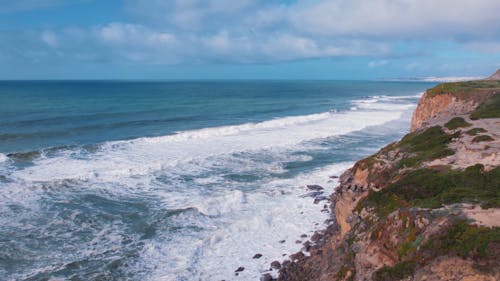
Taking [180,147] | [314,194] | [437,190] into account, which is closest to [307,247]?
[437,190]

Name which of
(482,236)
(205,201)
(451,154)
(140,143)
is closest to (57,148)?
(140,143)

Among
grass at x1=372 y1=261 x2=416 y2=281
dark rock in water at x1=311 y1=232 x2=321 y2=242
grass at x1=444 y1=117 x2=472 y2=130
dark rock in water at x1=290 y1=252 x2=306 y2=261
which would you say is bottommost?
dark rock in water at x1=290 y1=252 x2=306 y2=261

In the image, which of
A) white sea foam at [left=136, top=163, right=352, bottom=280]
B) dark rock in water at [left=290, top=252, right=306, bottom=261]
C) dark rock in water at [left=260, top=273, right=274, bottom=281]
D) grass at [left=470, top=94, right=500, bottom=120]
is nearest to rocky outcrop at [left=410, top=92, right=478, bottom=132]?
grass at [left=470, top=94, right=500, bottom=120]

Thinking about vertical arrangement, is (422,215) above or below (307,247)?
above

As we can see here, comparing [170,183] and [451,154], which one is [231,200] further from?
[451,154]

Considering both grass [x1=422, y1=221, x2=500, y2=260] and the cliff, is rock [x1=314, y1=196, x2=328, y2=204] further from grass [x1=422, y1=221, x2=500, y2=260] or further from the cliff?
grass [x1=422, y1=221, x2=500, y2=260]

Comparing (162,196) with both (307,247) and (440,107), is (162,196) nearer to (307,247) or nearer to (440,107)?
(307,247)
